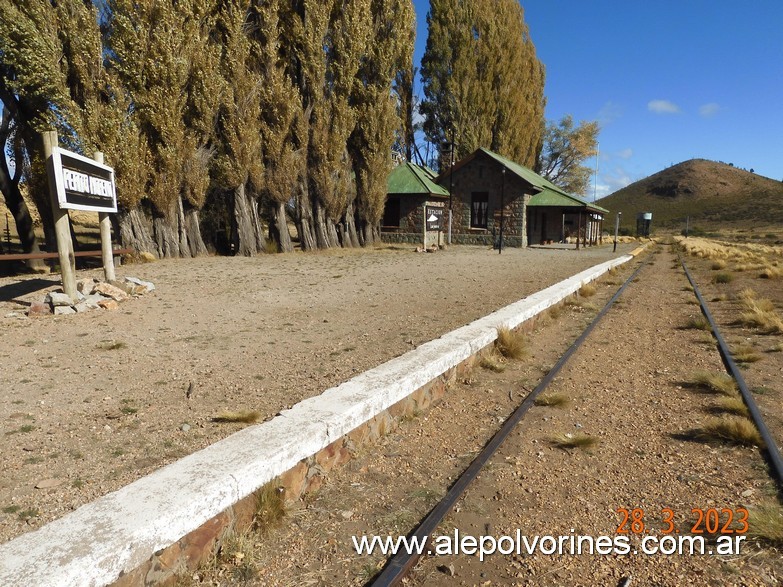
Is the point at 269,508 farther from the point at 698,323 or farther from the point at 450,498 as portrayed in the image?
the point at 698,323

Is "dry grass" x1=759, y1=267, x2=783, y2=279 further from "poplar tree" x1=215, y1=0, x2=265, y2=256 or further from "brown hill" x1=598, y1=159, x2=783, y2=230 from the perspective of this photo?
"brown hill" x1=598, y1=159, x2=783, y2=230

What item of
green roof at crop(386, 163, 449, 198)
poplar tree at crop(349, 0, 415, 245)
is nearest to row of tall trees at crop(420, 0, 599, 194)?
green roof at crop(386, 163, 449, 198)

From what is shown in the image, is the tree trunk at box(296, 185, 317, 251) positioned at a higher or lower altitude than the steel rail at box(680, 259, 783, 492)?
higher

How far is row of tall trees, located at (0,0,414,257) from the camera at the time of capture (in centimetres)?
1398

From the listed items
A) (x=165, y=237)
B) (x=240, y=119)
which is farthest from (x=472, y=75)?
(x=165, y=237)

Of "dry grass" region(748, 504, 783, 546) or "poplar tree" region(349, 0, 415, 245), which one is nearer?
"dry grass" region(748, 504, 783, 546)

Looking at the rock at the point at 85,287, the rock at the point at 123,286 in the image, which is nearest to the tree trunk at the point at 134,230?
the rock at the point at 123,286

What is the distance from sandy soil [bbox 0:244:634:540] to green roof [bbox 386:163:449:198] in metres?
18.5

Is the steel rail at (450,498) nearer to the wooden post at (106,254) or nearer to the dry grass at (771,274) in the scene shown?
the wooden post at (106,254)

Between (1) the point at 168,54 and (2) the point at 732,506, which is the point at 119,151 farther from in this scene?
(2) the point at 732,506

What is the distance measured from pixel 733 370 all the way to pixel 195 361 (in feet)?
19.8

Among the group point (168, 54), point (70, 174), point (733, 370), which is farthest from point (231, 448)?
point (168, 54)

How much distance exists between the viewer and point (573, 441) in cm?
369

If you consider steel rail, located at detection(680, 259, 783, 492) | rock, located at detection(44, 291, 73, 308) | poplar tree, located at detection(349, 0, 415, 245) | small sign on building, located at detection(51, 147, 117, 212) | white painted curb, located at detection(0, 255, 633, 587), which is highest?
poplar tree, located at detection(349, 0, 415, 245)
